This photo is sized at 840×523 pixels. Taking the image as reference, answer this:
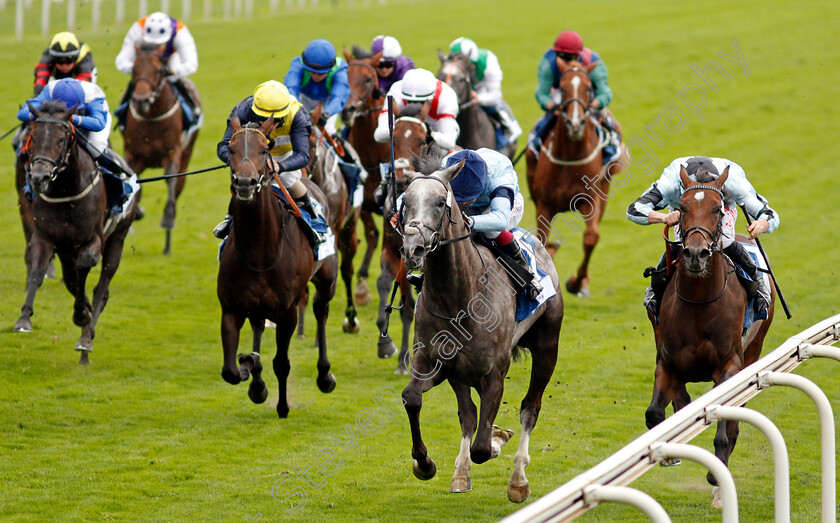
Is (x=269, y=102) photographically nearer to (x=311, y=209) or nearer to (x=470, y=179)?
(x=311, y=209)

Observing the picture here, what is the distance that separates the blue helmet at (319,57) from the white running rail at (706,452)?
17.7ft

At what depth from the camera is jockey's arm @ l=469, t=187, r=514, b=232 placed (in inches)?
209

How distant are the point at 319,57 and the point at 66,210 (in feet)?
8.30

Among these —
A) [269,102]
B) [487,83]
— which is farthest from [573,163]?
[269,102]

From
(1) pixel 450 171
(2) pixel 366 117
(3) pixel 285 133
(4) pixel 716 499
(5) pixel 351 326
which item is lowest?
(4) pixel 716 499

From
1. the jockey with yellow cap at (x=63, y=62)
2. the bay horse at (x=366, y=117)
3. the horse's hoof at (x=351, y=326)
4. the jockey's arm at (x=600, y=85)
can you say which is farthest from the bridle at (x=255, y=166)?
the jockey's arm at (x=600, y=85)

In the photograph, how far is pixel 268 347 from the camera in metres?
9.13

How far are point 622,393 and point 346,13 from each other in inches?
818

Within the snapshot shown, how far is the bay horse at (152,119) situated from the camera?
36.0 ft

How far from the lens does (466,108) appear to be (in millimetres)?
10297

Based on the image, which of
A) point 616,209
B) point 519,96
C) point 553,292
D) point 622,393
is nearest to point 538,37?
point 519,96

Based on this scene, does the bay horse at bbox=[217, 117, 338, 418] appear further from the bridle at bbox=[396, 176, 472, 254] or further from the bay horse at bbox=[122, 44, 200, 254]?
the bay horse at bbox=[122, 44, 200, 254]

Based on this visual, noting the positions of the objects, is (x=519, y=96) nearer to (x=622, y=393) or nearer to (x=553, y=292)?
(x=622, y=393)

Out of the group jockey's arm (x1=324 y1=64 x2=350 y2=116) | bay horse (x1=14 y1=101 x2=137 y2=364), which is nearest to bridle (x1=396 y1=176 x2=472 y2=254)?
bay horse (x1=14 y1=101 x2=137 y2=364)
